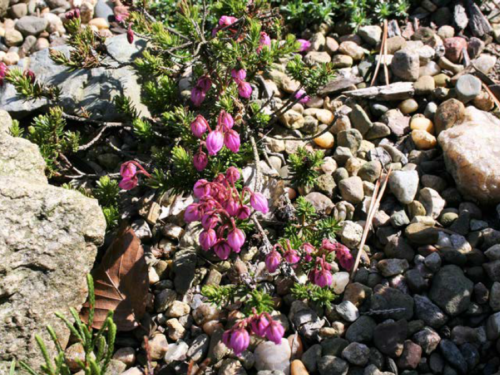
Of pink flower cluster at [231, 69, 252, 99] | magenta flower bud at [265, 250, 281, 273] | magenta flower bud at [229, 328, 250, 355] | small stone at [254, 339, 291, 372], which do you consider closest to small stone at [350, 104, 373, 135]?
pink flower cluster at [231, 69, 252, 99]

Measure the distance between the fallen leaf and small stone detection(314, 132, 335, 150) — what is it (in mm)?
1862

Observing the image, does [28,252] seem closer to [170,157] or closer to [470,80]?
[170,157]

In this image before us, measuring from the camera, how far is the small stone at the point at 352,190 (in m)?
4.36

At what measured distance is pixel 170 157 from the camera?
4469 millimetres

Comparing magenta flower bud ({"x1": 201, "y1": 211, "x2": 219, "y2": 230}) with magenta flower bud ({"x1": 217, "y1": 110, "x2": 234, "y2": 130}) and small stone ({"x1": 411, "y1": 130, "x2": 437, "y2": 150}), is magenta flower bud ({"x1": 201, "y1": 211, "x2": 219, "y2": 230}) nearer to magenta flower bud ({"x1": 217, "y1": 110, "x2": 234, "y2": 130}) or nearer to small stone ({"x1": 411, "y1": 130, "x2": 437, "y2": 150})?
magenta flower bud ({"x1": 217, "y1": 110, "x2": 234, "y2": 130})

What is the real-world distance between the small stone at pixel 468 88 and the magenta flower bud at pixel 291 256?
2.37 m

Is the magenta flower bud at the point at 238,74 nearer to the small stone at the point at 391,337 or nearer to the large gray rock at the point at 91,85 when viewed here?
the large gray rock at the point at 91,85

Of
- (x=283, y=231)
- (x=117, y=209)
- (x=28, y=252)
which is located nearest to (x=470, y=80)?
(x=283, y=231)

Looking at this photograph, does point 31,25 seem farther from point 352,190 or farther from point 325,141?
point 352,190

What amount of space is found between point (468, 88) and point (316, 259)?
2.36 meters

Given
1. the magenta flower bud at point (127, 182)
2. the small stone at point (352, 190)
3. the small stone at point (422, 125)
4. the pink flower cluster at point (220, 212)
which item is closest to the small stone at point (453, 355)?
the small stone at point (352, 190)

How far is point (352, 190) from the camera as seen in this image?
14.3 feet

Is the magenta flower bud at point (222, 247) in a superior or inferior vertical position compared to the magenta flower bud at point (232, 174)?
inferior

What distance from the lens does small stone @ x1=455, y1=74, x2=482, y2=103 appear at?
476cm
